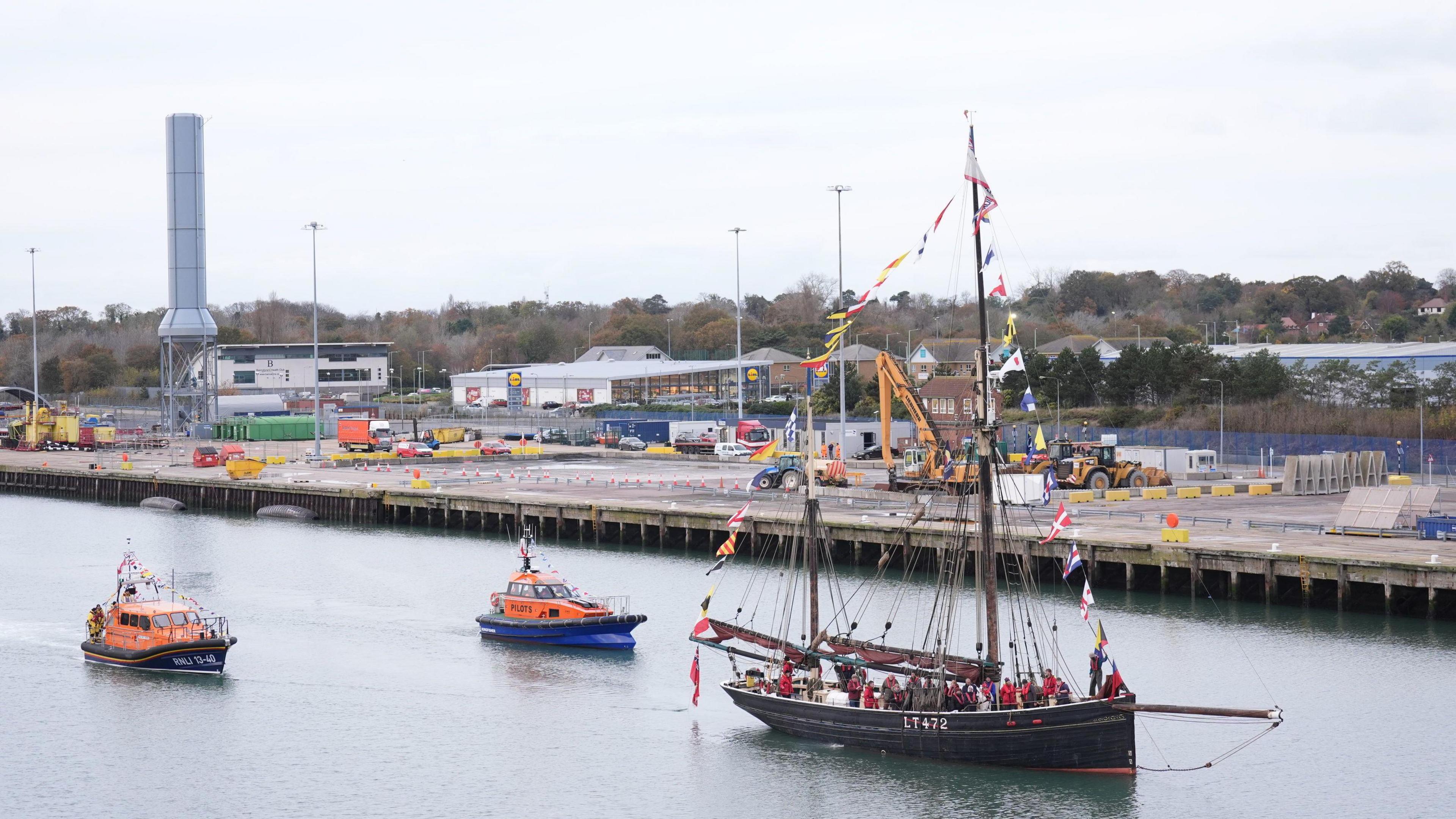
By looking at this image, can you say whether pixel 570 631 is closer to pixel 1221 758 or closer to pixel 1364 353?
pixel 1221 758

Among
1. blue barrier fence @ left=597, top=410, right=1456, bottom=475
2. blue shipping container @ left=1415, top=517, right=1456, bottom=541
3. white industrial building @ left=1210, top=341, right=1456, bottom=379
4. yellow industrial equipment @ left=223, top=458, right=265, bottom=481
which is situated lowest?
blue shipping container @ left=1415, top=517, right=1456, bottom=541

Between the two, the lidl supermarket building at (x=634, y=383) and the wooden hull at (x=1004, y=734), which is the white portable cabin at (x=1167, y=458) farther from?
the lidl supermarket building at (x=634, y=383)

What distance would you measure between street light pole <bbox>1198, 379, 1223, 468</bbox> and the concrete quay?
17.1 metres

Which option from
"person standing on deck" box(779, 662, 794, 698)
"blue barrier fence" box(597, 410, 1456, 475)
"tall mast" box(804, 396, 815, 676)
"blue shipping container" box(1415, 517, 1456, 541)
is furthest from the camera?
"blue barrier fence" box(597, 410, 1456, 475)

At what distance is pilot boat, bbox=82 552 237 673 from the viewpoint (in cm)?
4566

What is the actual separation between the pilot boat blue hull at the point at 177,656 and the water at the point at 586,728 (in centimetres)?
42

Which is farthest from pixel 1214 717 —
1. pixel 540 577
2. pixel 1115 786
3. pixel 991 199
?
pixel 540 577

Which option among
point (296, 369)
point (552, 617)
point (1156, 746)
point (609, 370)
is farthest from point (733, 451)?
point (296, 369)

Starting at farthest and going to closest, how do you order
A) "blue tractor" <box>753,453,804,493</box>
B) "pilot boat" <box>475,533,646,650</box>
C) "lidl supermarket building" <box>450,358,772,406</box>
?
1. "lidl supermarket building" <box>450,358,772,406</box>
2. "blue tractor" <box>753,453,804,493</box>
3. "pilot boat" <box>475,533,646,650</box>

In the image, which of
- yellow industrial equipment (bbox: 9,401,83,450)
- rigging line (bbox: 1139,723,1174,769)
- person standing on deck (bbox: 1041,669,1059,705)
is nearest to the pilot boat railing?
rigging line (bbox: 1139,723,1174,769)

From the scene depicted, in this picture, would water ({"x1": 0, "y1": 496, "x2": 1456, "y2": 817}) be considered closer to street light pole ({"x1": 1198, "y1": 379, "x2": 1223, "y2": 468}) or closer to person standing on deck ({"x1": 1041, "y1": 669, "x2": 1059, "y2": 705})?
person standing on deck ({"x1": 1041, "y1": 669, "x2": 1059, "y2": 705})

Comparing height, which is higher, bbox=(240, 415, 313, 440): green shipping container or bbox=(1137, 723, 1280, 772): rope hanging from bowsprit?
bbox=(240, 415, 313, 440): green shipping container

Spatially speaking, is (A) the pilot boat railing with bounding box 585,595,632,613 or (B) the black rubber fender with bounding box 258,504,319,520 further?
(B) the black rubber fender with bounding box 258,504,319,520

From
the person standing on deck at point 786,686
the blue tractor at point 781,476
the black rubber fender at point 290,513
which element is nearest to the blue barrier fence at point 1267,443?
the blue tractor at point 781,476
